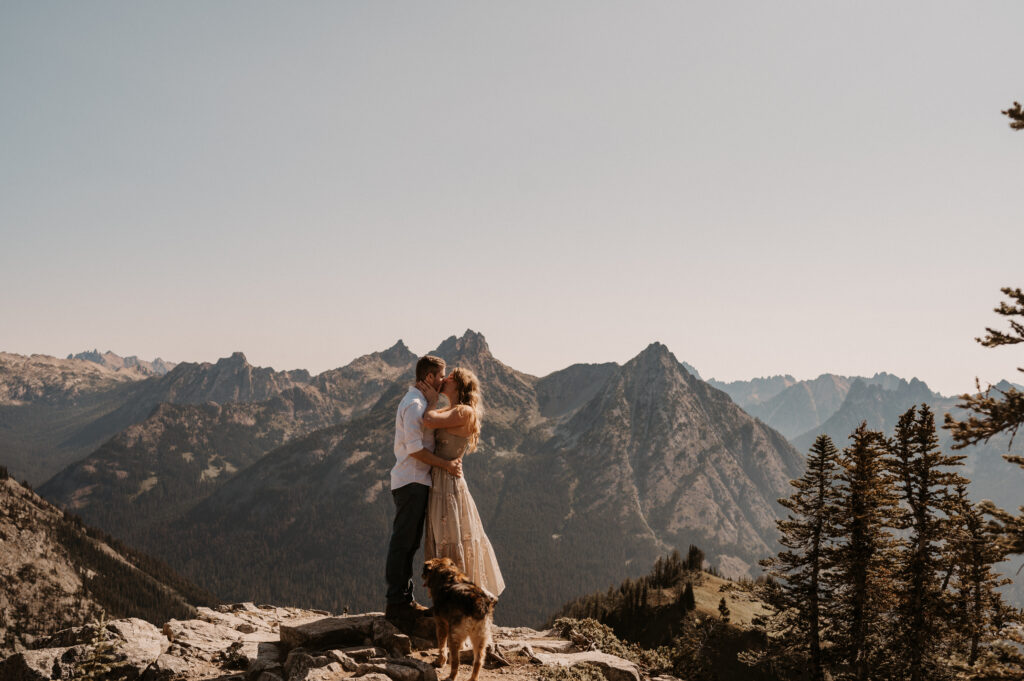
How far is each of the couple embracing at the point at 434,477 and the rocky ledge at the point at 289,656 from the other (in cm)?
121

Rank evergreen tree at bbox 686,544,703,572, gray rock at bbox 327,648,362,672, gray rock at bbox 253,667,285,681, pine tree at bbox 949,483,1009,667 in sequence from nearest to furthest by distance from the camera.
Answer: gray rock at bbox 327,648,362,672, gray rock at bbox 253,667,285,681, pine tree at bbox 949,483,1009,667, evergreen tree at bbox 686,544,703,572

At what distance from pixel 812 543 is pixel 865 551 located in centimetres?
598

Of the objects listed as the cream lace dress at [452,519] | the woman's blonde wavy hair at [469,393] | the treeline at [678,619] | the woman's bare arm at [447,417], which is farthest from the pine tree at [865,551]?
the woman's bare arm at [447,417]

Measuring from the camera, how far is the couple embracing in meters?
13.0

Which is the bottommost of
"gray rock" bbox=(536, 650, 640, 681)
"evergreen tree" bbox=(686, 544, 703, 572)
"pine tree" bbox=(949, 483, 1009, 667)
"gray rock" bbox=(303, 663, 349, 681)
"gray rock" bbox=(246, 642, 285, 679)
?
"evergreen tree" bbox=(686, 544, 703, 572)

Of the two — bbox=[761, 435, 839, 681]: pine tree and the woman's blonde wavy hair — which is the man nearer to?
the woman's blonde wavy hair

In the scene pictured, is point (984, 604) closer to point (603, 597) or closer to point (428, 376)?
point (428, 376)

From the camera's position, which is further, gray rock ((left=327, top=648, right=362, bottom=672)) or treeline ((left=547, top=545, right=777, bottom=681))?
treeline ((left=547, top=545, right=777, bottom=681))

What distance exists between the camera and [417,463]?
13.5 meters

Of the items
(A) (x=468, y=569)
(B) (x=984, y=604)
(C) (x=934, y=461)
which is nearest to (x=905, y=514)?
(C) (x=934, y=461)

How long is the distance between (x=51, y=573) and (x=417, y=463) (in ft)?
822

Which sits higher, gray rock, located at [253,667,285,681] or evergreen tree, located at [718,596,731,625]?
gray rock, located at [253,667,285,681]

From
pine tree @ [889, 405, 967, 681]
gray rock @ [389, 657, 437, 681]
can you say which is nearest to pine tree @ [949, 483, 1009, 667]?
pine tree @ [889, 405, 967, 681]

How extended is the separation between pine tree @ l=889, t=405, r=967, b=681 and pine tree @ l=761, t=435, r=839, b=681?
412 cm
